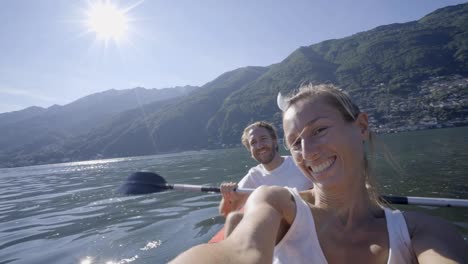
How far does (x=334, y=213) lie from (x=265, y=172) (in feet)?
A: 12.8

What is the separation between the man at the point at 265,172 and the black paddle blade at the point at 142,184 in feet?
5.99

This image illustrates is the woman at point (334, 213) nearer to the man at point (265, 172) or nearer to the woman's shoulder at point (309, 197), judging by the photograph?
the woman's shoulder at point (309, 197)

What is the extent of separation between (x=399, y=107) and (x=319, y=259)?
335ft

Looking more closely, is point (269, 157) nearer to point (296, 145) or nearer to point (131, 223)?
point (296, 145)

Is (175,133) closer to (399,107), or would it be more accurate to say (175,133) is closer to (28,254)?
(399,107)

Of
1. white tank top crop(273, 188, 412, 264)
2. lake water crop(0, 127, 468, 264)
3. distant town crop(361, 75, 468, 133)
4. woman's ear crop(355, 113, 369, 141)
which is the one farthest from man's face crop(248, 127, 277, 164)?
distant town crop(361, 75, 468, 133)

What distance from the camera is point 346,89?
94125mm

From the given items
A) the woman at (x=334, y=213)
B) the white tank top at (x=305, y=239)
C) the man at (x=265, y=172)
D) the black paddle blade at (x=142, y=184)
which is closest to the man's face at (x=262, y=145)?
the man at (x=265, y=172)

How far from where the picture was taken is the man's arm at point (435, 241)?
5.26 ft

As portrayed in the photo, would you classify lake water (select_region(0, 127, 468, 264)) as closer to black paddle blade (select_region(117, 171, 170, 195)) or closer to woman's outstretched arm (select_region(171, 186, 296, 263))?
black paddle blade (select_region(117, 171, 170, 195))

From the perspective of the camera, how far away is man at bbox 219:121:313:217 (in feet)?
18.3

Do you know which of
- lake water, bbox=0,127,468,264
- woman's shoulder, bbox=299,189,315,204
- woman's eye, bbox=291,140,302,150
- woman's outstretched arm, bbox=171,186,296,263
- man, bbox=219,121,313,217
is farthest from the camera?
lake water, bbox=0,127,468,264

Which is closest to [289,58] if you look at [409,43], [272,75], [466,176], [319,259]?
[272,75]

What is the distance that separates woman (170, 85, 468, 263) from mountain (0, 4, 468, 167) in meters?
79.4
